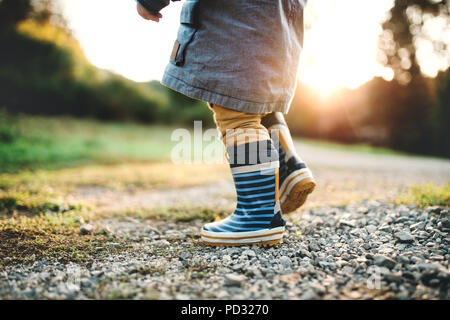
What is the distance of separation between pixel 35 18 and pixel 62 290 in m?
14.4

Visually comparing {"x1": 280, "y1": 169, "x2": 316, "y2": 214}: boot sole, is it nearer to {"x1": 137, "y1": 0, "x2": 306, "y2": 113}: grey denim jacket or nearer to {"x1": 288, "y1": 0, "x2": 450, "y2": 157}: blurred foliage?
{"x1": 137, "y1": 0, "x2": 306, "y2": 113}: grey denim jacket

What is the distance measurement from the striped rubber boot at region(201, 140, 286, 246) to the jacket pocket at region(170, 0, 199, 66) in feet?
1.56

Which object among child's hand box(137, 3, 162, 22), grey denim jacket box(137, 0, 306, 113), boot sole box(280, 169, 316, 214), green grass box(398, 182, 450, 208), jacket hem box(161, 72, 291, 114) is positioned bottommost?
green grass box(398, 182, 450, 208)

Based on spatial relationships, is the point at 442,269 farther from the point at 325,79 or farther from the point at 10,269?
the point at 325,79

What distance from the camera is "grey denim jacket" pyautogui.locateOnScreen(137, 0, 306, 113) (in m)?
1.29

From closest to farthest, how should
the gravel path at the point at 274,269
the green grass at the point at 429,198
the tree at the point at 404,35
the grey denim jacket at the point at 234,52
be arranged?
the gravel path at the point at 274,269 < the grey denim jacket at the point at 234,52 < the green grass at the point at 429,198 < the tree at the point at 404,35

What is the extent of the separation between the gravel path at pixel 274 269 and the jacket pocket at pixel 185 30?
0.87m

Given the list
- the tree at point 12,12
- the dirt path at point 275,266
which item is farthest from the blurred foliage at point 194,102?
the dirt path at point 275,266

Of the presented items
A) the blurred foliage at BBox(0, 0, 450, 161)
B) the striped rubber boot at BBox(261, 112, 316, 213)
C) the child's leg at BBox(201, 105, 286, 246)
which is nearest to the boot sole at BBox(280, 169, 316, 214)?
the striped rubber boot at BBox(261, 112, 316, 213)

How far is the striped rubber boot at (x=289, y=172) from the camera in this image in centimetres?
150

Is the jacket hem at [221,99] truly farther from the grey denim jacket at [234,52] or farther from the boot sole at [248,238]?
the boot sole at [248,238]

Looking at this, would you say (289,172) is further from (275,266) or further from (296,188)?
(275,266)

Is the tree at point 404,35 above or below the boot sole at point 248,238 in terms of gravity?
above

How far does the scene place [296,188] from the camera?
4.91 feet
